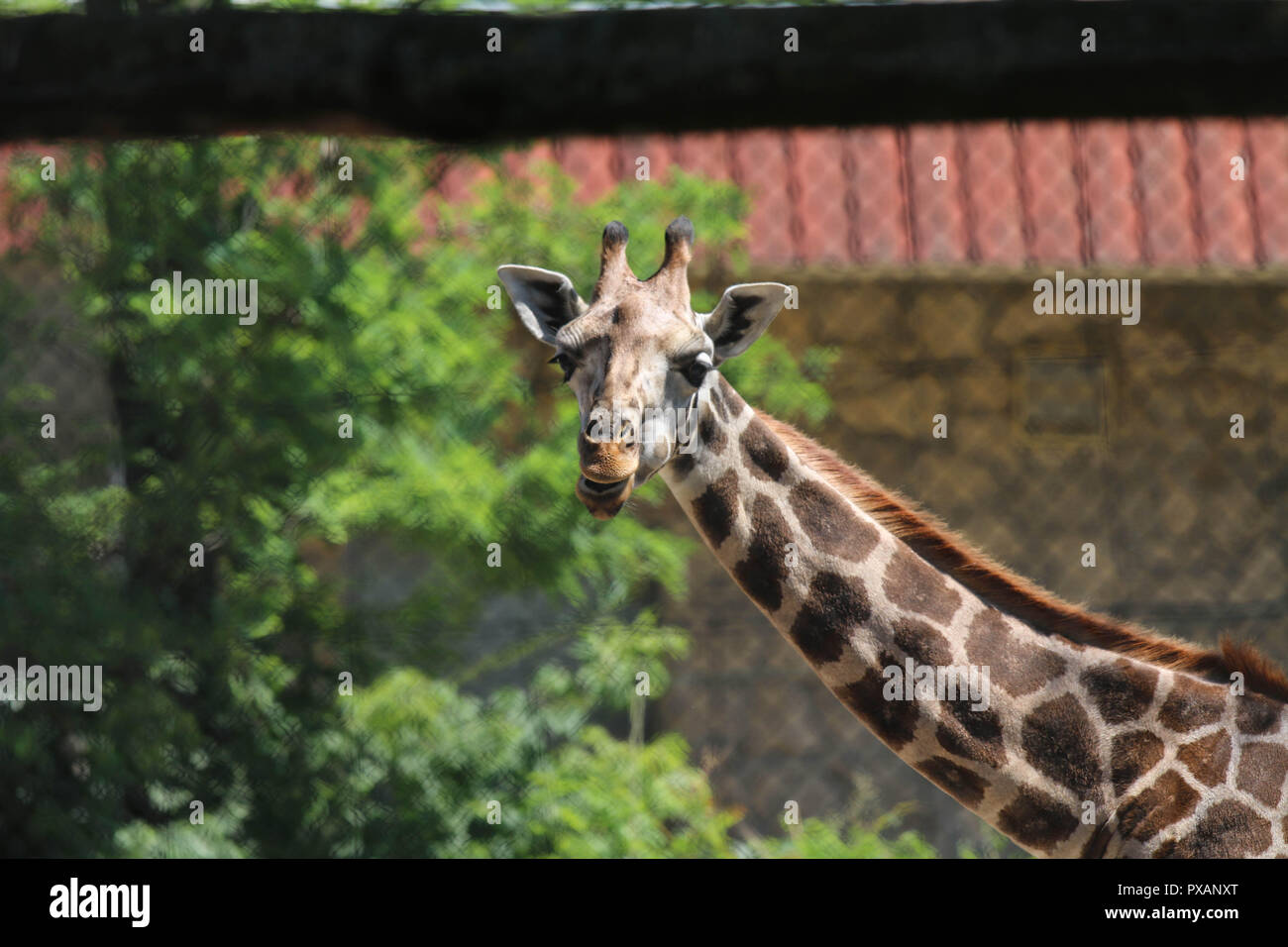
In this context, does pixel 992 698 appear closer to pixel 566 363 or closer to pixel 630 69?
pixel 566 363

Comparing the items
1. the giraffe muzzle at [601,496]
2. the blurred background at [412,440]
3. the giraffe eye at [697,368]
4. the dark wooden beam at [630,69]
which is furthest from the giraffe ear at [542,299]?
the blurred background at [412,440]

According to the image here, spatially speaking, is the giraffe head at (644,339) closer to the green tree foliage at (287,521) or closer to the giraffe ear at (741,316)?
the giraffe ear at (741,316)

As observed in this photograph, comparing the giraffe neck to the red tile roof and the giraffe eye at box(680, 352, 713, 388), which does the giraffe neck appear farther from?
the red tile roof

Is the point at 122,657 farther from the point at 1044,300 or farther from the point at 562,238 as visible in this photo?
the point at 1044,300

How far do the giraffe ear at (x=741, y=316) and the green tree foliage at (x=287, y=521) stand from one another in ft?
5.87

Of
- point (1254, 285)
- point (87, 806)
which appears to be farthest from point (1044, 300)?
point (87, 806)

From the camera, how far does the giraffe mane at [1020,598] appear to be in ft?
7.31

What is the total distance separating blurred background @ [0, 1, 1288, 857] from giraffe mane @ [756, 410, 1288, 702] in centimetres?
170

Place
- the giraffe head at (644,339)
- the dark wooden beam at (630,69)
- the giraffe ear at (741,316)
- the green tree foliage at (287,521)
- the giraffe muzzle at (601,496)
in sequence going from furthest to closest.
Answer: the green tree foliage at (287,521)
the giraffe ear at (741,316)
the giraffe head at (644,339)
the giraffe muzzle at (601,496)
the dark wooden beam at (630,69)

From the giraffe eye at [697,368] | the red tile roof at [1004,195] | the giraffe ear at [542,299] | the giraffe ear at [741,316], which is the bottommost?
the giraffe eye at [697,368]

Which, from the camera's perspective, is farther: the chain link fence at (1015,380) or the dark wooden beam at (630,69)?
the chain link fence at (1015,380)

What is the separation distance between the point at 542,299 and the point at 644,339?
286 mm

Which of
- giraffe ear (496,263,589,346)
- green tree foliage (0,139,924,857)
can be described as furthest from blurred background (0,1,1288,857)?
giraffe ear (496,263,589,346)

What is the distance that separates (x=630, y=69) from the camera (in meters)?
0.77
